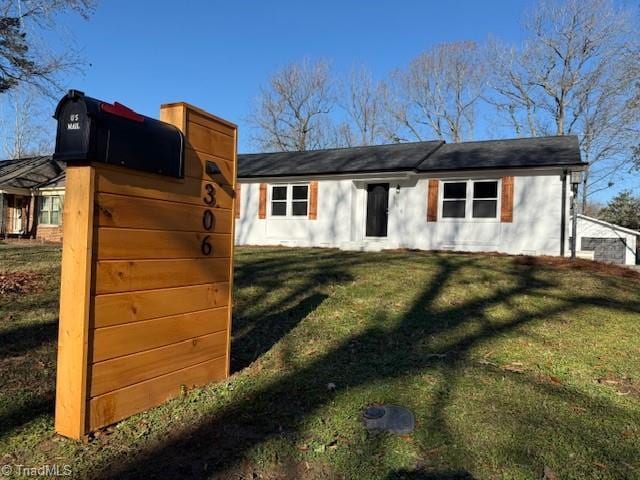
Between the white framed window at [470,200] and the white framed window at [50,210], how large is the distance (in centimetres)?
1511

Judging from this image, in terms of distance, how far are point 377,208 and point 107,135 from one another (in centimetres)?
1218

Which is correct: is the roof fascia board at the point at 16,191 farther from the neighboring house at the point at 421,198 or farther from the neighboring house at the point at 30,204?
the neighboring house at the point at 421,198

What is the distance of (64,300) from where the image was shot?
2.64 meters

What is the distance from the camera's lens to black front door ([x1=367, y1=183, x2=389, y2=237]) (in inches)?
563

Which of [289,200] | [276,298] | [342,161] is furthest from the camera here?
[342,161]

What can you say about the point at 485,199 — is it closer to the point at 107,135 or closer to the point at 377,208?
the point at 377,208

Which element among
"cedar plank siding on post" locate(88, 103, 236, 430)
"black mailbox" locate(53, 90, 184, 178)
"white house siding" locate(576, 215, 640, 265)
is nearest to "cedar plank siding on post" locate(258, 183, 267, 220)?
"cedar plank siding on post" locate(88, 103, 236, 430)

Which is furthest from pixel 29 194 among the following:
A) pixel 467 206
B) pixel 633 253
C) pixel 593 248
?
pixel 633 253

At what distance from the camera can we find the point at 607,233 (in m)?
20.7

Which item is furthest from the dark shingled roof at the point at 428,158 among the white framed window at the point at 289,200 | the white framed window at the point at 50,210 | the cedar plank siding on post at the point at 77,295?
the cedar plank siding on post at the point at 77,295

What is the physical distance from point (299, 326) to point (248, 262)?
4266 mm

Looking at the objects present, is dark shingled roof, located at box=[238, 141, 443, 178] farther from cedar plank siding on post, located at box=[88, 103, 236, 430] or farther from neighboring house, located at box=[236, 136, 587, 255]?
cedar plank siding on post, located at box=[88, 103, 236, 430]

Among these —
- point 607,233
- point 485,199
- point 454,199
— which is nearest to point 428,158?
point 454,199

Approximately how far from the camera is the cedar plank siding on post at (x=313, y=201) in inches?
589
